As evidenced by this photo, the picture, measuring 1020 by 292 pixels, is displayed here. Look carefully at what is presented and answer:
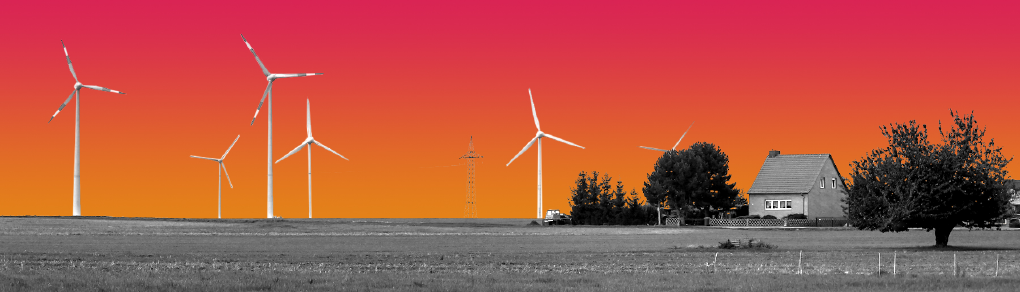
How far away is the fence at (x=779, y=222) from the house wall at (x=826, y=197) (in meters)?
3.78

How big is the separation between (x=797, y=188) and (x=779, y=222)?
683 cm

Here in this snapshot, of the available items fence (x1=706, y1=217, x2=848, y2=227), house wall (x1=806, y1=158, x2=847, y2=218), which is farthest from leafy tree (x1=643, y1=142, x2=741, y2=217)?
house wall (x1=806, y1=158, x2=847, y2=218)

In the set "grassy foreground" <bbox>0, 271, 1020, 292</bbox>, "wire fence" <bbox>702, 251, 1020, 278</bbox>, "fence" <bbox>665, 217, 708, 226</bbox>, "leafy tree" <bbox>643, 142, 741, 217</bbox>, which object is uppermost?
"leafy tree" <bbox>643, 142, 741, 217</bbox>

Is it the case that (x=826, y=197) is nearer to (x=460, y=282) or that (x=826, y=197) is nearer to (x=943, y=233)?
(x=943, y=233)

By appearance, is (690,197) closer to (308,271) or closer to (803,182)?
(803,182)

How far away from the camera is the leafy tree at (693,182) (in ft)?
364

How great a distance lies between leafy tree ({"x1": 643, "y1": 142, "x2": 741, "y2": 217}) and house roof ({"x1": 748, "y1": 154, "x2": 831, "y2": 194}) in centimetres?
367

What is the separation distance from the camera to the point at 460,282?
26719 millimetres

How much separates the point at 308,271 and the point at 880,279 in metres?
→ 16.1

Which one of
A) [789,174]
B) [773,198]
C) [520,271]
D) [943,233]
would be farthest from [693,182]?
[520,271]

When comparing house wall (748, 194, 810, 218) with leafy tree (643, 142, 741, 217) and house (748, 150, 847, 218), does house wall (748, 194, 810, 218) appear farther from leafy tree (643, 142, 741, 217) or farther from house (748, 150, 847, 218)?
leafy tree (643, 142, 741, 217)

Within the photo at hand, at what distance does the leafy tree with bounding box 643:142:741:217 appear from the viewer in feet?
364

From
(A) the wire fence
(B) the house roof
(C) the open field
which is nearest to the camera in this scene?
(C) the open field

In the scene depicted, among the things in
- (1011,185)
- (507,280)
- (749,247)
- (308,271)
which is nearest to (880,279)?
(507,280)
